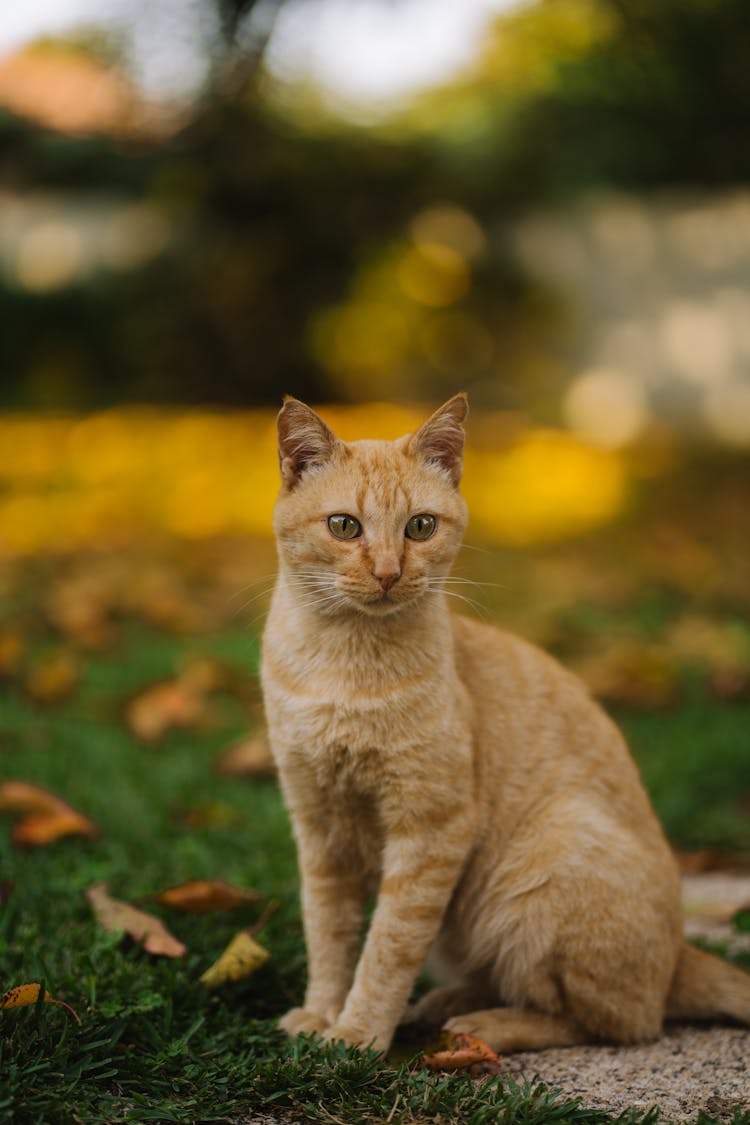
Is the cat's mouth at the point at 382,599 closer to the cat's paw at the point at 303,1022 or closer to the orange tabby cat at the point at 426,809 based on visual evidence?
the orange tabby cat at the point at 426,809

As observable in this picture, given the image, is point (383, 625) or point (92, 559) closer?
point (383, 625)

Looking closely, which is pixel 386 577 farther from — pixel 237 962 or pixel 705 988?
pixel 705 988

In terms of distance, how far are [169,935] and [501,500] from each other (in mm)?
5259

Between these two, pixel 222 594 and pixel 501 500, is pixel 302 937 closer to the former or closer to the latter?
pixel 222 594

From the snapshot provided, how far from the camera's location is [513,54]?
7656 millimetres

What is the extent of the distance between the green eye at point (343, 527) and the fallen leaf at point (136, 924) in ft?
3.53

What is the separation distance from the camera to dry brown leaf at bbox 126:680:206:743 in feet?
14.4

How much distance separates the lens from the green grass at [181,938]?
203cm

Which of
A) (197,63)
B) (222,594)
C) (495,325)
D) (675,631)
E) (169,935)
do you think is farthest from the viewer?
(495,325)

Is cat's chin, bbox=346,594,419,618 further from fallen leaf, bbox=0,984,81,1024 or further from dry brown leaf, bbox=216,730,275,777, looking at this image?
dry brown leaf, bbox=216,730,275,777

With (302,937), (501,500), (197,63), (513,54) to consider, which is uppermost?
(513,54)

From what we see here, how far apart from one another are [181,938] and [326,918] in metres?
0.44

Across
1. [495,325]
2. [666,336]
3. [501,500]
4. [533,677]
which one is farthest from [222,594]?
[666,336]

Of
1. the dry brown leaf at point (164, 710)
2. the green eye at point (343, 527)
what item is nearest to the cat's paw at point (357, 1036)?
the green eye at point (343, 527)
